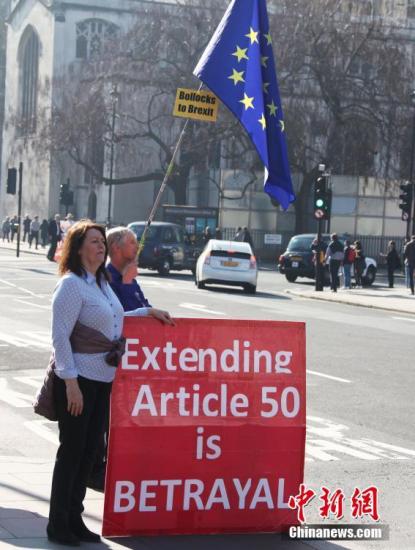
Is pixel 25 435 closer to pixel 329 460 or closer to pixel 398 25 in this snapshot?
pixel 329 460

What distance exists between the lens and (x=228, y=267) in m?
34.9

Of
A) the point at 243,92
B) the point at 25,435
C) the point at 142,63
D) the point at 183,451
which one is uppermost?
the point at 142,63

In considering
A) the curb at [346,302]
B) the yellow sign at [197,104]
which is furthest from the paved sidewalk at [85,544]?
the curb at [346,302]

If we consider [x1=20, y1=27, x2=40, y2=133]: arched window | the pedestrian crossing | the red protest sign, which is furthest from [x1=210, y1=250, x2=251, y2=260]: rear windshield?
[x1=20, y1=27, x2=40, y2=133]: arched window

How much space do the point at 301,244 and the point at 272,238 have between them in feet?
54.5

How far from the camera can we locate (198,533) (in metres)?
7.08

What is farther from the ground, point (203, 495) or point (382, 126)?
point (382, 126)

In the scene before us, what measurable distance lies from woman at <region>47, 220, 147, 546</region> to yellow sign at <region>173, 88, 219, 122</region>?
8.75 ft

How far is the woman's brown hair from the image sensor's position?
6.84 metres

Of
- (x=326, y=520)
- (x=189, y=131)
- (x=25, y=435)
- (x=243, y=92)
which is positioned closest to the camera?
(x=326, y=520)

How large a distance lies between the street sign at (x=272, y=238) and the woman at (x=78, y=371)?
53.4m

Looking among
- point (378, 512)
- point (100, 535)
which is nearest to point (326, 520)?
point (378, 512)

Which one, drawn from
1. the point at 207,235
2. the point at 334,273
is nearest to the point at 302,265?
the point at 334,273

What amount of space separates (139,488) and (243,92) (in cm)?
345
